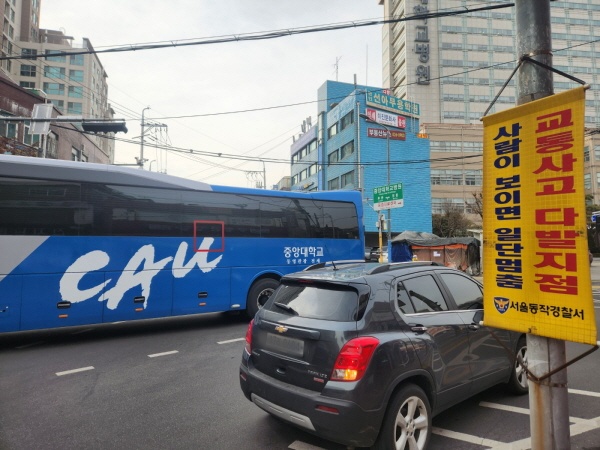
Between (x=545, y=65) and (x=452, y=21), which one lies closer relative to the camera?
(x=545, y=65)

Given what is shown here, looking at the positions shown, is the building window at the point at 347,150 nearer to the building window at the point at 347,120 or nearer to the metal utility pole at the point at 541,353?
the building window at the point at 347,120

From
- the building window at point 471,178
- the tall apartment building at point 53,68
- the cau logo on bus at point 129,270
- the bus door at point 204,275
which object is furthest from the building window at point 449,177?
the cau logo on bus at point 129,270

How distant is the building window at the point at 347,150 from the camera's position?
45.2m

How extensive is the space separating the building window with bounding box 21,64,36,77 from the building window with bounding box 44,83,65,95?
9.07 ft

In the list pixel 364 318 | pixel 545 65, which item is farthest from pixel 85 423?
pixel 545 65

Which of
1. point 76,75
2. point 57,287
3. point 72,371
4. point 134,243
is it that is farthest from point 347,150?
point 76,75

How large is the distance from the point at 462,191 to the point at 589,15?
48319mm

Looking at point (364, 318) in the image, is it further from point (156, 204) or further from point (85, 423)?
point (156, 204)

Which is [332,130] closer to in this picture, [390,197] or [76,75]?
[390,197]

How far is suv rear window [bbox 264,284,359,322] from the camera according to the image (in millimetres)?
3260

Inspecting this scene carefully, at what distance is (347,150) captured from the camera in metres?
46.4

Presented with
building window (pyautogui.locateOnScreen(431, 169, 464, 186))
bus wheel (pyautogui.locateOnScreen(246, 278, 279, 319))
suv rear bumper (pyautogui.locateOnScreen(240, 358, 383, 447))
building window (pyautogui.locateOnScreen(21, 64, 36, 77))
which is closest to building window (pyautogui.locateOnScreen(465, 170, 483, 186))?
building window (pyautogui.locateOnScreen(431, 169, 464, 186))

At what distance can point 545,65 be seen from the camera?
2596 mm

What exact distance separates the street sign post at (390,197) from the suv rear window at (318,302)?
14040 mm
